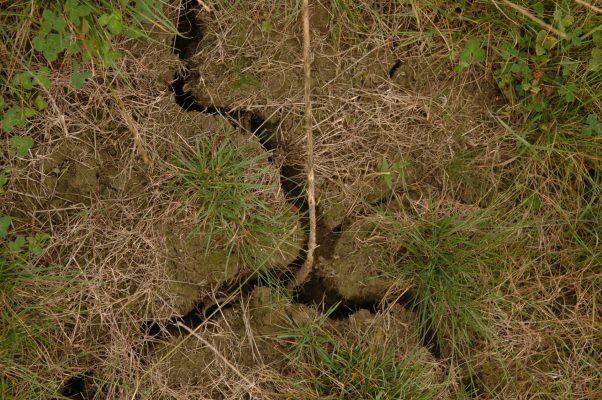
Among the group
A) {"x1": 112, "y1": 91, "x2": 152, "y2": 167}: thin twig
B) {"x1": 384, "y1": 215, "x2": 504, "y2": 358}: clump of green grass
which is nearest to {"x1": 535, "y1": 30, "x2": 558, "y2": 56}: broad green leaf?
{"x1": 384, "y1": 215, "x2": 504, "y2": 358}: clump of green grass

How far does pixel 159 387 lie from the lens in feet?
9.07

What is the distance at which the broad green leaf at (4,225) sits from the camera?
105 inches

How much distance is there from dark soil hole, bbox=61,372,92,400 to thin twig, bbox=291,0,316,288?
2.74 ft

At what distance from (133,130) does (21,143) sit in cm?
39

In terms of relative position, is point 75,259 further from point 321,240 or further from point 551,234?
point 551,234

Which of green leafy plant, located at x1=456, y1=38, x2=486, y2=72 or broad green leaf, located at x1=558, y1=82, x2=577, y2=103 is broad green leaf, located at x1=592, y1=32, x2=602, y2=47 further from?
green leafy plant, located at x1=456, y1=38, x2=486, y2=72

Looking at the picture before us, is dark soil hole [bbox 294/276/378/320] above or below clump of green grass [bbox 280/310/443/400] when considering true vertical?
above

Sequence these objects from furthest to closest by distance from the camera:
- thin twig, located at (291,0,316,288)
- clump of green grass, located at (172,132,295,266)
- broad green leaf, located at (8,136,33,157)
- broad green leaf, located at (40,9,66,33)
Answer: clump of green grass, located at (172,132,295,266)
broad green leaf, located at (8,136,33,157)
broad green leaf, located at (40,9,66,33)
thin twig, located at (291,0,316,288)

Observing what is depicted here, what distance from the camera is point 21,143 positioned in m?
2.67

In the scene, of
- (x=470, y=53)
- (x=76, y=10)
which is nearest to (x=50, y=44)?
(x=76, y=10)

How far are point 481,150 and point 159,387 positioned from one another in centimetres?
152

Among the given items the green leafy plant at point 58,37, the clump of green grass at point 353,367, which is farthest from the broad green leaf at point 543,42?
the green leafy plant at point 58,37

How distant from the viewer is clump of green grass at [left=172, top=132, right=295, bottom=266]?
2773 millimetres

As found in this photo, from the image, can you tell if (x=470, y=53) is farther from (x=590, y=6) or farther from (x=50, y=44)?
(x=50, y=44)
